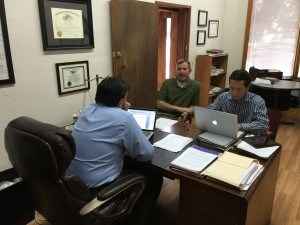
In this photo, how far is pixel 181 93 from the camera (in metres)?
2.98

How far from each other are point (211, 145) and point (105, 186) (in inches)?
30.1

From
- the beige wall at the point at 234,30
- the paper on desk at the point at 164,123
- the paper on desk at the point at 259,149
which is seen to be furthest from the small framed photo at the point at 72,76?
the beige wall at the point at 234,30

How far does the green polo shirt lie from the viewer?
295cm

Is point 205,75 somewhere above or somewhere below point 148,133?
above

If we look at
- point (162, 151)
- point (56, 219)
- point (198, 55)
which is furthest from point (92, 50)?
point (198, 55)

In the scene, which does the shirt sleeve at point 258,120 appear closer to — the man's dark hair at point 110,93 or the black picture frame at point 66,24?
the man's dark hair at point 110,93

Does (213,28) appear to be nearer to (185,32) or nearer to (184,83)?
(185,32)

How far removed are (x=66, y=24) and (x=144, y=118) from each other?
113 centimetres

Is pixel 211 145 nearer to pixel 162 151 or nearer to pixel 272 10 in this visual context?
pixel 162 151

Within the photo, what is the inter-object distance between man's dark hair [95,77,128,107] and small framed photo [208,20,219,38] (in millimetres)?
3502

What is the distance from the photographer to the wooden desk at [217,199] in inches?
52.6

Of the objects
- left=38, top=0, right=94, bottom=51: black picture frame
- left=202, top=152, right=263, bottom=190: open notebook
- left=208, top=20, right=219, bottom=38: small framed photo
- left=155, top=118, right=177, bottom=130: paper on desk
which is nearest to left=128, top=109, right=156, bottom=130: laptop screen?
left=155, top=118, right=177, bottom=130: paper on desk

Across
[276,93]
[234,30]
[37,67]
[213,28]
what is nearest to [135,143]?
[37,67]

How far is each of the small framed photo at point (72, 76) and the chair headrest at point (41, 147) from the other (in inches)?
46.3
